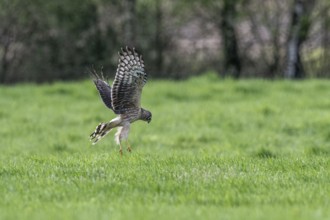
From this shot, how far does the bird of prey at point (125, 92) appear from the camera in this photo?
9641 millimetres

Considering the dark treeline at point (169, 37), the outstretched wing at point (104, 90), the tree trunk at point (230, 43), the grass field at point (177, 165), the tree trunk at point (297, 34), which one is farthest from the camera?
the tree trunk at point (230, 43)

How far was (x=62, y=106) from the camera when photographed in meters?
20.4

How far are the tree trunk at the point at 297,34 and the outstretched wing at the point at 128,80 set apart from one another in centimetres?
1762

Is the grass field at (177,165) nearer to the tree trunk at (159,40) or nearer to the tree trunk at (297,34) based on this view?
the tree trunk at (297,34)

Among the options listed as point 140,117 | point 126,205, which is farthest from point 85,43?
point 126,205

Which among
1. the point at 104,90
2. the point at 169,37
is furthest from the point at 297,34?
the point at 104,90

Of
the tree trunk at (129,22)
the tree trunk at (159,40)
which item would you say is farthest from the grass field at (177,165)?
the tree trunk at (159,40)

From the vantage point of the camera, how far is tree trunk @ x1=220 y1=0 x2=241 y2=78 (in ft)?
94.2

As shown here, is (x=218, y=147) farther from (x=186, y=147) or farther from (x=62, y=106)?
(x=62, y=106)

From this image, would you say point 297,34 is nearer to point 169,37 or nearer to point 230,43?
point 230,43

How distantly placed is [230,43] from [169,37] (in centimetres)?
286

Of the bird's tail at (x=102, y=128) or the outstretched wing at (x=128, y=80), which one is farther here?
the bird's tail at (x=102, y=128)

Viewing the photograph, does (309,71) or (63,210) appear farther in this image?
(309,71)

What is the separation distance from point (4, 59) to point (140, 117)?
18891mm
